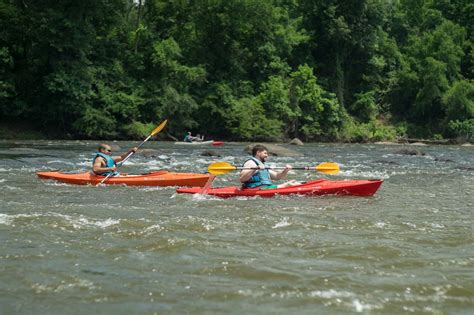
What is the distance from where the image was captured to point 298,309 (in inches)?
131

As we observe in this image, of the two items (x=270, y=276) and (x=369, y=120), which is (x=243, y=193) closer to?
(x=270, y=276)

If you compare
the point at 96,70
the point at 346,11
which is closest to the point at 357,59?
the point at 346,11

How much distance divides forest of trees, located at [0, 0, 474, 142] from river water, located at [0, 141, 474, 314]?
19305 mm

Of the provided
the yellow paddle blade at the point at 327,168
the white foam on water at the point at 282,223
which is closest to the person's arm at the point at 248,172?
the yellow paddle blade at the point at 327,168

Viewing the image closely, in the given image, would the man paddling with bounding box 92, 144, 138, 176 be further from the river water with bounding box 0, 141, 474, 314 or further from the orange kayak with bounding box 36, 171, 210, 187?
the river water with bounding box 0, 141, 474, 314

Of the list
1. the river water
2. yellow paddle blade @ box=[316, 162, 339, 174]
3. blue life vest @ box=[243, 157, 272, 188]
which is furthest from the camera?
yellow paddle blade @ box=[316, 162, 339, 174]

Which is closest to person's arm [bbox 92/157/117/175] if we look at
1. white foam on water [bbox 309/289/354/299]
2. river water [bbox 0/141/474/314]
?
river water [bbox 0/141/474/314]

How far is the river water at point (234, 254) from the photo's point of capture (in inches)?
136

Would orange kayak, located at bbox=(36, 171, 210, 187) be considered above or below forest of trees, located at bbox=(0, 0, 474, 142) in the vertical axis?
below

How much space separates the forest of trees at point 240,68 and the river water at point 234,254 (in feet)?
63.3

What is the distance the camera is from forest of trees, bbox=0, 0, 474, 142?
26.5 metres

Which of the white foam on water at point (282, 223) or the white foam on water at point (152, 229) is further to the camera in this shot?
the white foam on water at point (282, 223)

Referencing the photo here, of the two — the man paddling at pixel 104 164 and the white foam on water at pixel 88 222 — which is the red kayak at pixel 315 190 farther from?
the white foam on water at pixel 88 222

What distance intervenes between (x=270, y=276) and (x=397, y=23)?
138 ft
